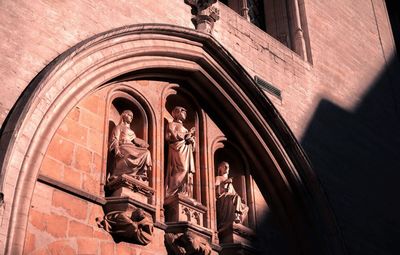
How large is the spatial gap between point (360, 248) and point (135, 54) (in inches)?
155

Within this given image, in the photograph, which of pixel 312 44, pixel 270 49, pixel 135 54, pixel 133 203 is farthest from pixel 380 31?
pixel 133 203

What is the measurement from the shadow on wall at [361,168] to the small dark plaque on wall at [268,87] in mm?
661

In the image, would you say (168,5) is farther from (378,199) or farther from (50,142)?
(378,199)

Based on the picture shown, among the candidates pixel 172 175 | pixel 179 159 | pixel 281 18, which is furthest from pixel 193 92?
pixel 281 18

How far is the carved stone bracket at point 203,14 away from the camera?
929 centimetres

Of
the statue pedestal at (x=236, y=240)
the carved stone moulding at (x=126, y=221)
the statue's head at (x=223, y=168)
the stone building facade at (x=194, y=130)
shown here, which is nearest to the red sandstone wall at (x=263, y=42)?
the stone building facade at (x=194, y=130)

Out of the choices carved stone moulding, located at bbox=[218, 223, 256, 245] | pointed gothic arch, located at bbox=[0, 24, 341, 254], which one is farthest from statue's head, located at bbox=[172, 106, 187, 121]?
carved stone moulding, located at bbox=[218, 223, 256, 245]

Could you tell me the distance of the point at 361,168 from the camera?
10.7 metres

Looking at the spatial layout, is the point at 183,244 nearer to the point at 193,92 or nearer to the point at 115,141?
the point at 115,141

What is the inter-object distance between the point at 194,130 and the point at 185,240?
1691 mm

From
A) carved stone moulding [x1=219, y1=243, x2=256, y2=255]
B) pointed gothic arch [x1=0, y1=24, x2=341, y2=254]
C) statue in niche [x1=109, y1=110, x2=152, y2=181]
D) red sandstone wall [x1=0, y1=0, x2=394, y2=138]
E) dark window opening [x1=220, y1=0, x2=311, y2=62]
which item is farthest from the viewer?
dark window opening [x1=220, y1=0, x2=311, y2=62]

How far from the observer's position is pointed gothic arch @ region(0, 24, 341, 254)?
6.50m

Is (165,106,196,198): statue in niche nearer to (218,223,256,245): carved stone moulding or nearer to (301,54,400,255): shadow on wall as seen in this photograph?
(218,223,256,245): carved stone moulding

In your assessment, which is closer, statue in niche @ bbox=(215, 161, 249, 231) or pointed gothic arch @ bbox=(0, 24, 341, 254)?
pointed gothic arch @ bbox=(0, 24, 341, 254)
